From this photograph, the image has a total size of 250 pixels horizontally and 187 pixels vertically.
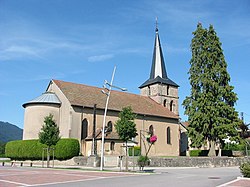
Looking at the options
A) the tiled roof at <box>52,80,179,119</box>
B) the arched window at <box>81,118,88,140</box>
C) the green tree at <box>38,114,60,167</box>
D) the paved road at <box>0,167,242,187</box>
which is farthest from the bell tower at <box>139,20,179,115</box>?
the paved road at <box>0,167,242,187</box>

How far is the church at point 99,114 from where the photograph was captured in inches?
1581

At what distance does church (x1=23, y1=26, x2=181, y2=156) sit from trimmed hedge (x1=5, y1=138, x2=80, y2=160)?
1.88 metres

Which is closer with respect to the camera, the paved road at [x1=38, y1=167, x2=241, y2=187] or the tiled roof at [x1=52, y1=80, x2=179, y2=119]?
the paved road at [x1=38, y1=167, x2=241, y2=187]

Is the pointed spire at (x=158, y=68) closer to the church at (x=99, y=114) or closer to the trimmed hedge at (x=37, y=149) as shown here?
the church at (x=99, y=114)

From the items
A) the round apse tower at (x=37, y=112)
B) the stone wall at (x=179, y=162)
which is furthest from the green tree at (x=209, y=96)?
the round apse tower at (x=37, y=112)

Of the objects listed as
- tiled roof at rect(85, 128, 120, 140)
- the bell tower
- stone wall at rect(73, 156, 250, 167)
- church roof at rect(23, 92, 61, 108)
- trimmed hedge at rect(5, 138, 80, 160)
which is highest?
the bell tower

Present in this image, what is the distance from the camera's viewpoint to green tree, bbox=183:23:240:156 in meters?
36.6

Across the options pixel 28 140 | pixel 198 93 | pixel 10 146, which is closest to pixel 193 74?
pixel 198 93

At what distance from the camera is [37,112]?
136 feet

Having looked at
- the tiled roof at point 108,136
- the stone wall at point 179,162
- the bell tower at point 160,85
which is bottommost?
the stone wall at point 179,162

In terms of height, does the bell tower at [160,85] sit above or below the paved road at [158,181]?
Result: above

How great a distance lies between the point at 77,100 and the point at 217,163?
832 inches

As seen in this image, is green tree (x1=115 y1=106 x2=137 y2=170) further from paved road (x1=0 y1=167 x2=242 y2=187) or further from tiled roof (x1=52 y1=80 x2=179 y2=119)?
tiled roof (x1=52 y1=80 x2=179 y2=119)

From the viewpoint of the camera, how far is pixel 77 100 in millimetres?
41938
